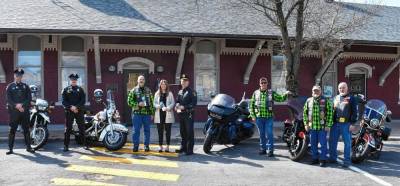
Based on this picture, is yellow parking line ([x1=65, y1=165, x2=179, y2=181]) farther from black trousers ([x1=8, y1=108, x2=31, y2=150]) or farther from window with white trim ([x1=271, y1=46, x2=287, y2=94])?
window with white trim ([x1=271, y1=46, x2=287, y2=94])

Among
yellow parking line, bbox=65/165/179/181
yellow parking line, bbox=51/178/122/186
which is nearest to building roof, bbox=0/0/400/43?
yellow parking line, bbox=65/165/179/181

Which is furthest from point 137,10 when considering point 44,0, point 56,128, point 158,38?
point 56,128

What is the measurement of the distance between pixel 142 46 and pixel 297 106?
6.93 metres

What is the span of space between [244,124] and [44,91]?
7.36 meters

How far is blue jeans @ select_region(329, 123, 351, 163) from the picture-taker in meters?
8.72

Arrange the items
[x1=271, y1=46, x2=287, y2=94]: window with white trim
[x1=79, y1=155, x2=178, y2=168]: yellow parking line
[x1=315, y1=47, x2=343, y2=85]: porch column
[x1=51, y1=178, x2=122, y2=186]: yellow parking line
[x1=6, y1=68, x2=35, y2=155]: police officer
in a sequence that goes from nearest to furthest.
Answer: [x1=51, y1=178, x2=122, y2=186]: yellow parking line, [x1=79, y1=155, x2=178, y2=168]: yellow parking line, [x1=6, y1=68, x2=35, y2=155]: police officer, [x1=315, y1=47, x2=343, y2=85]: porch column, [x1=271, y1=46, x2=287, y2=94]: window with white trim

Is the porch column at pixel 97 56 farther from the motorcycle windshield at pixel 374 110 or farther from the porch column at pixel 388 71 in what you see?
the porch column at pixel 388 71

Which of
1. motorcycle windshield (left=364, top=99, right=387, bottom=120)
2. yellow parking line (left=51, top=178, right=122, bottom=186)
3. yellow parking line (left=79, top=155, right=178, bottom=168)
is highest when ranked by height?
motorcycle windshield (left=364, top=99, right=387, bottom=120)

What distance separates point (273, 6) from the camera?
12305 mm

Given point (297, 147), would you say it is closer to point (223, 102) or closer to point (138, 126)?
point (223, 102)

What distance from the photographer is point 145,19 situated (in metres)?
14.8

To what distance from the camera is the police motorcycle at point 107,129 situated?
998 cm

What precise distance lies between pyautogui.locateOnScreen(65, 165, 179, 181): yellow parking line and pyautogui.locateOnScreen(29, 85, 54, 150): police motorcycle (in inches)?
84.7

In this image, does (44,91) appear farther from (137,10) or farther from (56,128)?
(137,10)
